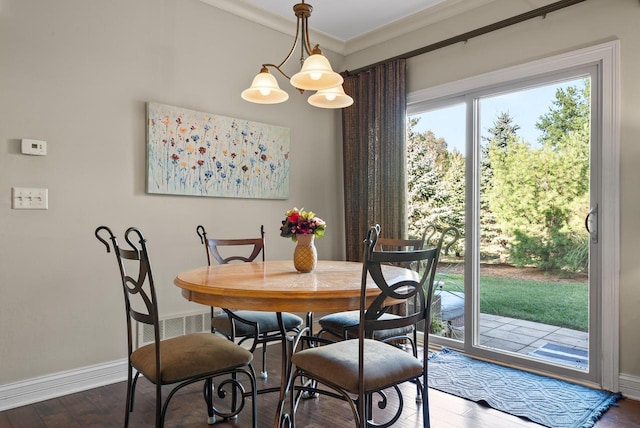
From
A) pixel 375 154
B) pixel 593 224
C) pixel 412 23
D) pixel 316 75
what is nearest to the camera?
pixel 316 75

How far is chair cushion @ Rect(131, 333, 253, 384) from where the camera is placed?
172 centimetres

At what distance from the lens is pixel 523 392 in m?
2.54

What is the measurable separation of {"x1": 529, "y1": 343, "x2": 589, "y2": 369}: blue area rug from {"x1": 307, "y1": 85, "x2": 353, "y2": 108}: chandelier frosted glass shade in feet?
7.01

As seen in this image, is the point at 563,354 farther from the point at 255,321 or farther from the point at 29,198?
the point at 29,198

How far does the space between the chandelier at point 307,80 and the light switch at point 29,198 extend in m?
1.36

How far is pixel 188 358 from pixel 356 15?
119 inches

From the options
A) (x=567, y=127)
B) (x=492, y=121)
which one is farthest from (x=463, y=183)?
(x=567, y=127)

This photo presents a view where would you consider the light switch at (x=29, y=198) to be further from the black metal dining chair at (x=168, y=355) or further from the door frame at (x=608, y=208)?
the door frame at (x=608, y=208)

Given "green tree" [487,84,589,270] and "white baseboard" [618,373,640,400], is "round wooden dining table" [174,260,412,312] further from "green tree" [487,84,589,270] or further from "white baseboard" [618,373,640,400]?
"white baseboard" [618,373,640,400]

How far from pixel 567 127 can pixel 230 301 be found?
8.24ft

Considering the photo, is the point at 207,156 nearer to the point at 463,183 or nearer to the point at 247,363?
the point at 247,363

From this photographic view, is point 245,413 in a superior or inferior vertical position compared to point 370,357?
inferior

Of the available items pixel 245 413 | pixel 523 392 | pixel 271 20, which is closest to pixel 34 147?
pixel 245 413

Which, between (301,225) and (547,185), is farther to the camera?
(547,185)
